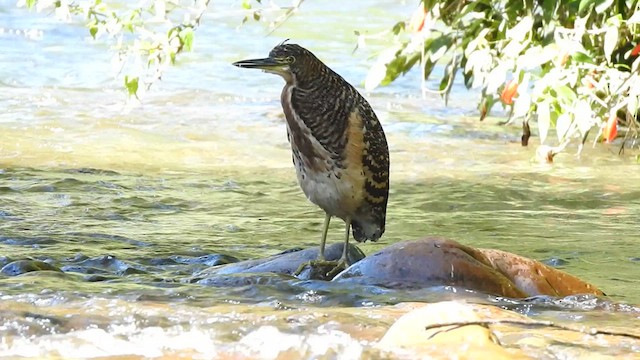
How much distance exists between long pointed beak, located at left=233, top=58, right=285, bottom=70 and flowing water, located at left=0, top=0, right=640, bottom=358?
34.8 inches

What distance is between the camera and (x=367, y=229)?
6.06 m

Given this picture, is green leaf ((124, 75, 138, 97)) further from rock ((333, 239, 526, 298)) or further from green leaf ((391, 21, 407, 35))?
rock ((333, 239, 526, 298))

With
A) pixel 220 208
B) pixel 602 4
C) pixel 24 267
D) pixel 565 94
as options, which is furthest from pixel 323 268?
pixel 602 4

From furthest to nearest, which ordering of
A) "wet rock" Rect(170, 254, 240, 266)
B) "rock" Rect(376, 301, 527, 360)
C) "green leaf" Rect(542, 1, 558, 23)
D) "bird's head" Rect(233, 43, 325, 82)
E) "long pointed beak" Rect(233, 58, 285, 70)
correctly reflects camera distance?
"green leaf" Rect(542, 1, 558, 23) < "wet rock" Rect(170, 254, 240, 266) < "bird's head" Rect(233, 43, 325, 82) < "long pointed beak" Rect(233, 58, 285, 70) < "rock" Rect(376, 301, 527, 360)

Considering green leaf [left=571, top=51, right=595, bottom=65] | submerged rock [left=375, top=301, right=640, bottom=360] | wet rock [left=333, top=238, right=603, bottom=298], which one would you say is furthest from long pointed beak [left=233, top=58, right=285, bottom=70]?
green leaf [left=571, top=51, right=595, bottom=65]

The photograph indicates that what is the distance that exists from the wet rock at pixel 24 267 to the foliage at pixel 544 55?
3209 millimetres

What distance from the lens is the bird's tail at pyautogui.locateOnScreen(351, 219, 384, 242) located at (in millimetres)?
6012

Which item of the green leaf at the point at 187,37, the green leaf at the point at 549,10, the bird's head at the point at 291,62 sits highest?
the bird's head at the point at 291,62

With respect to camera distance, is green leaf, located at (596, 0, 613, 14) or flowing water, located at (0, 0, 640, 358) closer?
flowing water, located at (0, 0, 640, 358)

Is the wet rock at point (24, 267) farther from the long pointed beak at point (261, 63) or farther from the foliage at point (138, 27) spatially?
the foliage at point (138, 27)

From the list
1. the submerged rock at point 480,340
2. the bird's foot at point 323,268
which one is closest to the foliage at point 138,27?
the bird's foot at point 323,268

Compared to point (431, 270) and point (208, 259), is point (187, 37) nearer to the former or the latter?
point (208, 259)

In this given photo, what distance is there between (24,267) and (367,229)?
5.16 feet

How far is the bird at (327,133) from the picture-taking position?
5.62 m
